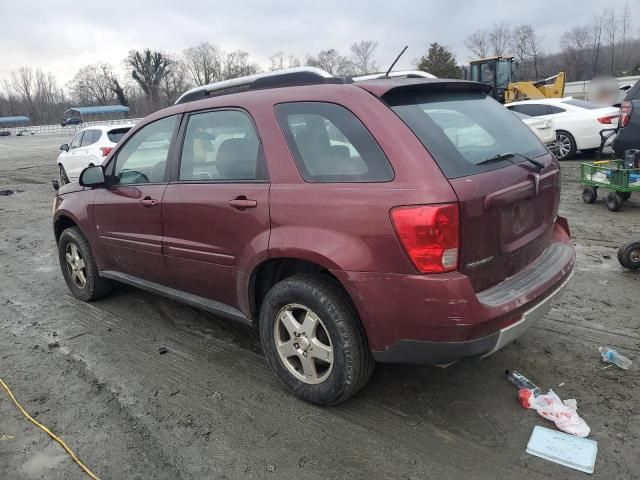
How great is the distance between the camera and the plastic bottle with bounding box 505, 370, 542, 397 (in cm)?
305

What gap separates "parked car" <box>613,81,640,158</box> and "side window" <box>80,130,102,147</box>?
11138 millimetres

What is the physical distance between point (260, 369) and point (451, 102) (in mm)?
2084

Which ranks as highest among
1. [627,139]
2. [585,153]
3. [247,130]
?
[247,130]

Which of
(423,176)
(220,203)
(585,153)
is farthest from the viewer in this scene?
(585,153)

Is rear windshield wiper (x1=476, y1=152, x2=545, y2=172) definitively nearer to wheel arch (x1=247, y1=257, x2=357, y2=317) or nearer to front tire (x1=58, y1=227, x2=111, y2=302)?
wheel arch (x1=247, y1=257, x2=357, y2=317)

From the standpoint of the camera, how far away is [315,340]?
2.92m

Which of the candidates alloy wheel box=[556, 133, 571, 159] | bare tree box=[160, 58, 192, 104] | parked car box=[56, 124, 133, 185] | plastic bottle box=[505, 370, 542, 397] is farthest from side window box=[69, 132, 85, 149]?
bare tree box=[160, 58, 192, 104]

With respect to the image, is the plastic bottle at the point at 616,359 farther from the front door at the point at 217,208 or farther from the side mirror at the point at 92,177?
the side mirror at the point at 92,177

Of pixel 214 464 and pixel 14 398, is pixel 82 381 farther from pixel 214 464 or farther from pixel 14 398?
pixel 214 464

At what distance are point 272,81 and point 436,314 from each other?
191 centimetres

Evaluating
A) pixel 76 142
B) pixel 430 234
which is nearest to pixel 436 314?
pixel 430 234

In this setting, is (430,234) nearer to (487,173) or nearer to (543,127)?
(487,173)

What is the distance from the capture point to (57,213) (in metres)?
4.94

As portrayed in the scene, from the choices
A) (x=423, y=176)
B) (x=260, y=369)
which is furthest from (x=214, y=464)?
(x=423, y=176)
